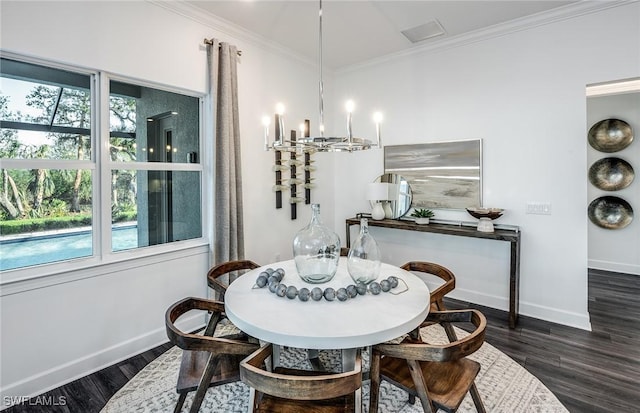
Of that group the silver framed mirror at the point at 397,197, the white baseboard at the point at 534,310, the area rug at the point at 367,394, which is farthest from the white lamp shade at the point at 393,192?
the area rug at the point at 367,394

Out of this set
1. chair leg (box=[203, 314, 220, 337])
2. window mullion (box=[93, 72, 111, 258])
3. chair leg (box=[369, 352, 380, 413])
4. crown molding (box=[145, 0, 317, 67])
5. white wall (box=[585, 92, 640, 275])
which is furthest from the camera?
white wall (box=[585, 92, 640, 275])

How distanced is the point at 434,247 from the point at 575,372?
1.80m

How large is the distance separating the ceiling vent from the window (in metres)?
2.33

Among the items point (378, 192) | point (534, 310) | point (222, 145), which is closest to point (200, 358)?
point (222, 145)

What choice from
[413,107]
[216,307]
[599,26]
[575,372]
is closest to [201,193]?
[216,307]

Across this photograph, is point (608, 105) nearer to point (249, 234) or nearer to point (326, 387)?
point (249, 234)

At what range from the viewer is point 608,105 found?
15.4 ft

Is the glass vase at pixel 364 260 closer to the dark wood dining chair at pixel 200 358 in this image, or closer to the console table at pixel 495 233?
the dark wood dining chair at pixel 200 358

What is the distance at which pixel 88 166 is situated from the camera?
244 centimetres

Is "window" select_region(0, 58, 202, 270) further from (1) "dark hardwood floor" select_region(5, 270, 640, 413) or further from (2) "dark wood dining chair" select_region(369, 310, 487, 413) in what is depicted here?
(2) "dark wood dining chair" select_region(369, 310, 487, 413)

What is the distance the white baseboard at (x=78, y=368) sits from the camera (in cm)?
208

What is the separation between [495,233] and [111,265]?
341 cm

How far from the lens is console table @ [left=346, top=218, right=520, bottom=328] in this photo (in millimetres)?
3049

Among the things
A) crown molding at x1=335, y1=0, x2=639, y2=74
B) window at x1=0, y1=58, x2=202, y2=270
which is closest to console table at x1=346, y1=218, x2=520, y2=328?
crown molding at x1=335, y1=0, x2=639, y2=74
